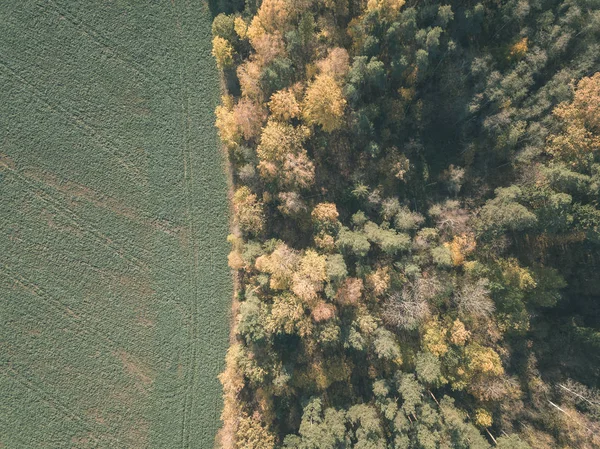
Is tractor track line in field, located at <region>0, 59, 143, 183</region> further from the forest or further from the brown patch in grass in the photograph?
the forest

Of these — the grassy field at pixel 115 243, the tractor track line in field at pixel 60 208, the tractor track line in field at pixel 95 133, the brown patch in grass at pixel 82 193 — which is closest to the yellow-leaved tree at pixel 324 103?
the grassy field at pixel 115 243

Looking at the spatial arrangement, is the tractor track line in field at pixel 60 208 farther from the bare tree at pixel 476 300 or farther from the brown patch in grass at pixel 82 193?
the bare tree at pixel 476 300

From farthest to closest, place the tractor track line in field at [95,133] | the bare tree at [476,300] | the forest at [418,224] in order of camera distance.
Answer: the tractor track line in field at [95,133]
the bare tree at [476,300]
the forest at [418,224]

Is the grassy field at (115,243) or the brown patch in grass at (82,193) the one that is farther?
the brown patch in grass at (82,193)

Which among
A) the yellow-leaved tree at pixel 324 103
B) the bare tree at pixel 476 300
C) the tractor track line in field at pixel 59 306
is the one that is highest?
the yellow-leaved tree at pixel 324 103

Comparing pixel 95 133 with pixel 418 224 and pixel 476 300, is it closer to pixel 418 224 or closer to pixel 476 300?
pixel 418 224

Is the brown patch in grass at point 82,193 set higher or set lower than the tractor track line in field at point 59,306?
higher
